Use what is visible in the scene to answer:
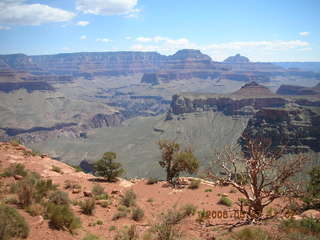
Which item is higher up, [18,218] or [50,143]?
[18,218]

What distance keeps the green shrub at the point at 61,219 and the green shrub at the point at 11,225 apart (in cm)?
169

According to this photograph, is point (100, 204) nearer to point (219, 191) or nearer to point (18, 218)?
point (18, 218)

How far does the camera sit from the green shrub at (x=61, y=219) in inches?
567

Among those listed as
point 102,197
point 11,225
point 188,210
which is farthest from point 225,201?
point 11,225

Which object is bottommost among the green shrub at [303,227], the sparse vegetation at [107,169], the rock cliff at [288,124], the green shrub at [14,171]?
the rock cliff at [288,124]

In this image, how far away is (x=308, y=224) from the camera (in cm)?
1359

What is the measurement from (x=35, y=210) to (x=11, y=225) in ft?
10.0

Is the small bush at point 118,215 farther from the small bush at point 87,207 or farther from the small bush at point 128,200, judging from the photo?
the small bush at point 128,200

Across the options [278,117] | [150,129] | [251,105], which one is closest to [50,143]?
[150,129]

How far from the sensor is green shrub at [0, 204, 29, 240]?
11.5 meters

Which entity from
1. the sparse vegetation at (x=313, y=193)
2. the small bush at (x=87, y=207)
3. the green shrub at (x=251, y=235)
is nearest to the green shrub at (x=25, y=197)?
the small bush at (x=87, y=207)

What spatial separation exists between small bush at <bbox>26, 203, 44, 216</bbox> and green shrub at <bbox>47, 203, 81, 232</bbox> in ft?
1.26

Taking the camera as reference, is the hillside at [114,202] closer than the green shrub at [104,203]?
Yes

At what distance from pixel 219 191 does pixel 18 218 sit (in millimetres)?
18326
